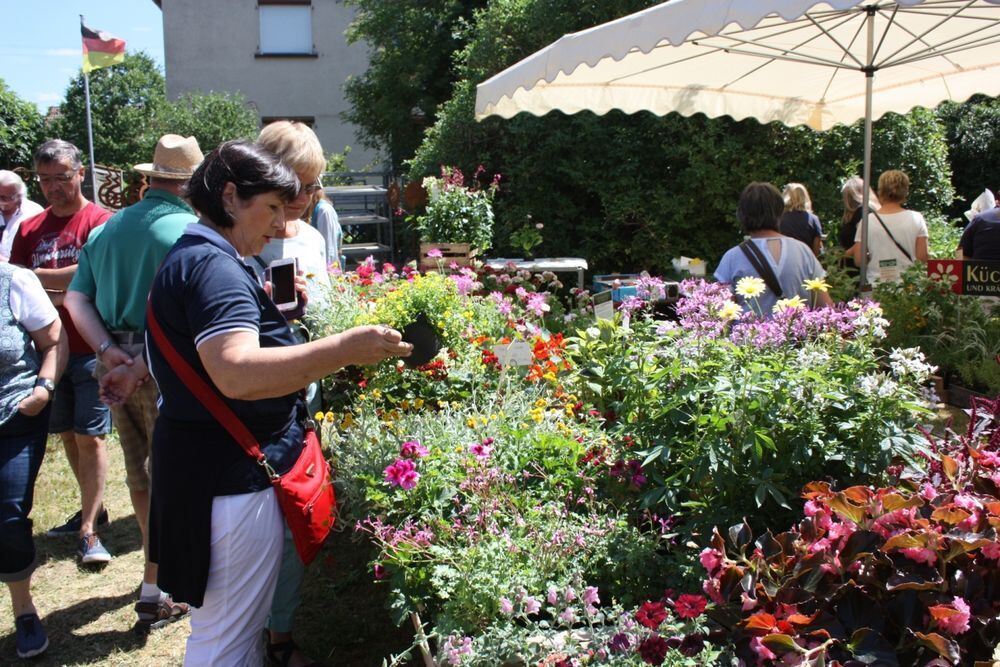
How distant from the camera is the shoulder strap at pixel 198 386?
77.5 inches

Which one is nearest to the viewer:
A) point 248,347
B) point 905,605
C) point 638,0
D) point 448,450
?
point 905,605

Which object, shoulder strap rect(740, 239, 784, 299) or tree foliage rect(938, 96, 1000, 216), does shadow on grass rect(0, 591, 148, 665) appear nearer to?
shoulder strap rect(740, 239, 784, 299)

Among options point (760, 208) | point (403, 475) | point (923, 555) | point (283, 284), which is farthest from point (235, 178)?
point (760, 208)

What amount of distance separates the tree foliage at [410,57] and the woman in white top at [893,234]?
25.2 feet

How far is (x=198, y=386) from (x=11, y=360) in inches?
61.1

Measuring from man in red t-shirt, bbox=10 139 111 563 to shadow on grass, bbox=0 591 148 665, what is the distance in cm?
43

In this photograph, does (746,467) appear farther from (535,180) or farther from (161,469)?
(535,180)

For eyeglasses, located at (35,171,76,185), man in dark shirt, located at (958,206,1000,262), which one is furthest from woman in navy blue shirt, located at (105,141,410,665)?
man in dark shirt, located at (958,206,1000,262)

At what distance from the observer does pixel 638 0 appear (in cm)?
872

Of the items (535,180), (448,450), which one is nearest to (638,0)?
(535,180)

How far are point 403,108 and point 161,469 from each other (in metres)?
11.7

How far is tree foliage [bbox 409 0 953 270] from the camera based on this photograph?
8.44 m

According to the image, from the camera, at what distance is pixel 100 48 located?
354 inches

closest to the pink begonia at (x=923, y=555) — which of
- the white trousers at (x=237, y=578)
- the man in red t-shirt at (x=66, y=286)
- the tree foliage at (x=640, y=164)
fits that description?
the white trousers at (x=237, y=578)
